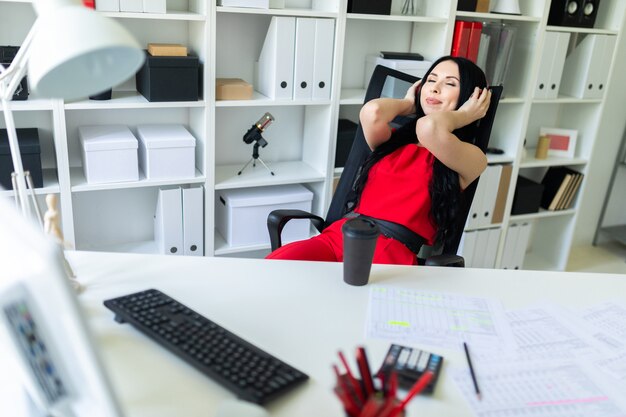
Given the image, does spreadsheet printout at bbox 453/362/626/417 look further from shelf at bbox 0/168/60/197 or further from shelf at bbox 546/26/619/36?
shelf at bbox 546/26/619/36

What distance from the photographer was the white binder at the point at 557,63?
9.97ft

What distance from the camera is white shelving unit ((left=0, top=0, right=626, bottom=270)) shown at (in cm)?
238

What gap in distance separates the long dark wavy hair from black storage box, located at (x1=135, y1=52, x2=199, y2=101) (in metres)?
0.84

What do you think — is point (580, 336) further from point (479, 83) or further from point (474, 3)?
point (474, 3)

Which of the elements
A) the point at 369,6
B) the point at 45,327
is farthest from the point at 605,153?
the point at 45,327

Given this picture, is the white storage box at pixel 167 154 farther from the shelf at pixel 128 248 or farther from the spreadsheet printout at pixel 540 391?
the spreadsheet printout at pixel 540 391

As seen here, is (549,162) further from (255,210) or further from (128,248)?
(128,248)

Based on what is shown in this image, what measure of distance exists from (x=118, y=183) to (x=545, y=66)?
2301 millimetres

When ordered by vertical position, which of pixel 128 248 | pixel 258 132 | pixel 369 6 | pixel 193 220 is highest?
pixel 369 6

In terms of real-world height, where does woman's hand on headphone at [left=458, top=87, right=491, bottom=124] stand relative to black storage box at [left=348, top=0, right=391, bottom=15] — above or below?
below

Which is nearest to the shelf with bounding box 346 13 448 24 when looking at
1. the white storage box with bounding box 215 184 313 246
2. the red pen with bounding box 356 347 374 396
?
the white storage box with bounding box 215 184 313 246

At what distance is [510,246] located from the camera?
3.44 meters

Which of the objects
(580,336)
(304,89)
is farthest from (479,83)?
(580,336)

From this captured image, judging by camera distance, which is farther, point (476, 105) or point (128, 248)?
point (128, 248)
